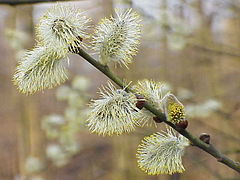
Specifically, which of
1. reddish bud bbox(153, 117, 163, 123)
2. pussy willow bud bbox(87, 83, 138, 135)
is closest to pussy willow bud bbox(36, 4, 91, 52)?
pussy willow bud bbox(87, 83, 138, 135)

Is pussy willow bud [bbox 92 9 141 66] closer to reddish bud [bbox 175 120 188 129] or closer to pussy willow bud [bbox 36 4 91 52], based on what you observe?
pussy willow bud [bbox 36 4 91 52]

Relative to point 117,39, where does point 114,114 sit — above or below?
below

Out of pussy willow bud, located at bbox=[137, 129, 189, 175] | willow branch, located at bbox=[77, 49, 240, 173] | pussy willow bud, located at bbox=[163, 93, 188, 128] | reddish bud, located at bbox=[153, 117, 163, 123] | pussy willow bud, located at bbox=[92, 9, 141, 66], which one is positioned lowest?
pussy willow bud, located at bbox=[137, 129, 189, 175]

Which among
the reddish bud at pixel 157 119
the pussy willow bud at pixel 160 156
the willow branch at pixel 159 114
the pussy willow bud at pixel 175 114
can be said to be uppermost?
the pussy willow bud at pixel 175 114

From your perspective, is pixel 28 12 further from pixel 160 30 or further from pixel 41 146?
pixel 160 30

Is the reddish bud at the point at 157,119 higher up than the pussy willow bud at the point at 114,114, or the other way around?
the reddish bud at the point at 157,119

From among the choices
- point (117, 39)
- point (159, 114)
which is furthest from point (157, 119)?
point (117, 39)

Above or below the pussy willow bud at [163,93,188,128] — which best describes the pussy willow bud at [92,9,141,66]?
above

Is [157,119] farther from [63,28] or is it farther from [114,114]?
[63,28]

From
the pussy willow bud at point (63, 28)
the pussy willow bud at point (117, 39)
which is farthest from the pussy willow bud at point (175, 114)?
the pussy willow bud at point (63, 28)

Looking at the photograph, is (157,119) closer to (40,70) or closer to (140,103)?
(140,103)

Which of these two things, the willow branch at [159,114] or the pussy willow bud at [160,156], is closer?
the willow branch at [159,114]

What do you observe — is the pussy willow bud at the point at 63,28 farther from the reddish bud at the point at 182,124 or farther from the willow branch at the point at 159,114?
the reddish bud at the point at 182,124
